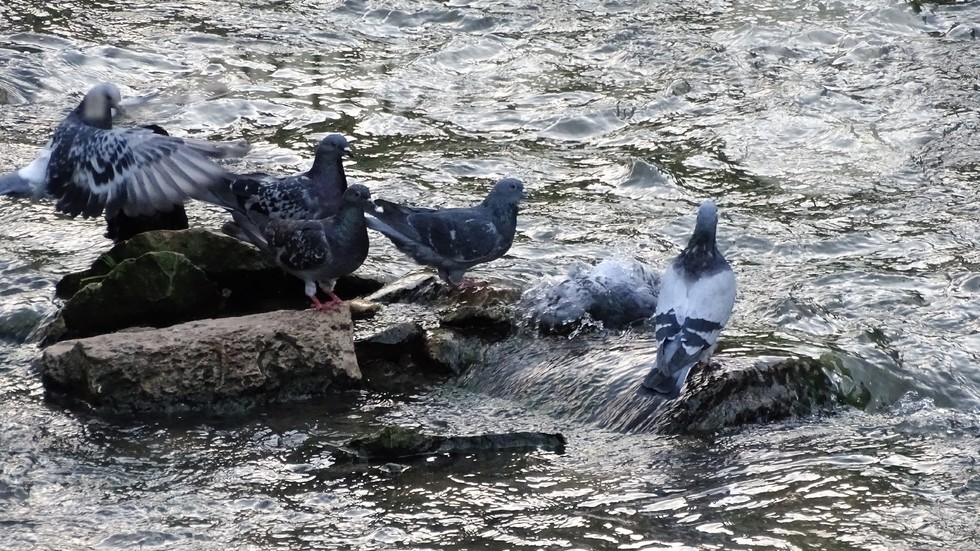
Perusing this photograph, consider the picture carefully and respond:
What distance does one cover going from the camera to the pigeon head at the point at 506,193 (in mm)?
7518

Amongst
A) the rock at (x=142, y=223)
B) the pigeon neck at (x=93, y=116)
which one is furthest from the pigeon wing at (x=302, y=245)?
the pigeon neck at (x=93, y=116)

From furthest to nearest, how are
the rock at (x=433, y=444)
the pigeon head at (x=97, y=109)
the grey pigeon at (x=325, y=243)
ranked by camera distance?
the pigeon head at (x=97, y=109) < the grey pigeon at (x=325, y=243) < the rock at (x=433, y=444)

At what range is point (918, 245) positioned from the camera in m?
8.40

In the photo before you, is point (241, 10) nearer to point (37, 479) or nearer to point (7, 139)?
point (7, 139)

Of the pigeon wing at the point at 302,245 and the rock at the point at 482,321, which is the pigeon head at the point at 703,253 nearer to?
the rock at the point at 482,321

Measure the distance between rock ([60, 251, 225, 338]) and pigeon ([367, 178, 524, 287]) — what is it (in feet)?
3.88

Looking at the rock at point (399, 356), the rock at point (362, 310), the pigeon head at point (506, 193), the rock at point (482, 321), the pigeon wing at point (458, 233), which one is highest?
the pigeon head at point (506, 193)

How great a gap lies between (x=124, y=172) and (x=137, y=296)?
2.98 feet

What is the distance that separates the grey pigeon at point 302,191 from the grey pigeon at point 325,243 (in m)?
0.40

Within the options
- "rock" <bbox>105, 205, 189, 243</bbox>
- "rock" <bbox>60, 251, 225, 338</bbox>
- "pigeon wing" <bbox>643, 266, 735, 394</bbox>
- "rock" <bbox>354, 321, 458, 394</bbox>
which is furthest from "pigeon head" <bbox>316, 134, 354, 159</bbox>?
"pigeon wing" <bbox>643, 266, 735, 394</bbox>

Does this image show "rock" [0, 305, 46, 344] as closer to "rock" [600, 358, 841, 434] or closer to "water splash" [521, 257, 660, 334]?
"water splash" [521, 257, 660, 334]

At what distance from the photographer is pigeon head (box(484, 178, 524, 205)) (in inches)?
296

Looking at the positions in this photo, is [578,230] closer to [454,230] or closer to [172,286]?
[454,230]

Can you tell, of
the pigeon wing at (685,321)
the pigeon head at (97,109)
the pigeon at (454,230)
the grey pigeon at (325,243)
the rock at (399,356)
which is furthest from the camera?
the pigeon head at (97,109)
